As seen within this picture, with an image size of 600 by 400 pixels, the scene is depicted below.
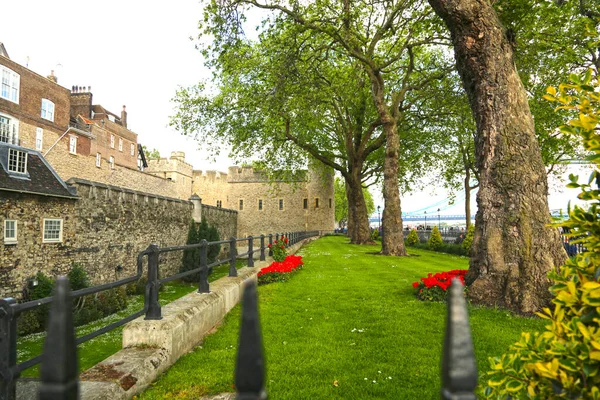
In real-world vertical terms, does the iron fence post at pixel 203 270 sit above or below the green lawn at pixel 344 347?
above

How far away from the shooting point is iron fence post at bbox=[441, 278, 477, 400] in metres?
0.77

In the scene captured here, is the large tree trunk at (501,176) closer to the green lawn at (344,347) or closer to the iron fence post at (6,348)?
the green lawn at (344,347)

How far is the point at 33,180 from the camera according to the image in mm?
17422

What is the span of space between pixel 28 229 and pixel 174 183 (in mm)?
28331

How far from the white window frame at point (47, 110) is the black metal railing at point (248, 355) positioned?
3264 centimetres

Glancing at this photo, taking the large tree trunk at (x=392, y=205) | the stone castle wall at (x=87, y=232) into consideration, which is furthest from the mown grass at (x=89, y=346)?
the large tree trunk at (x=392, y=205)

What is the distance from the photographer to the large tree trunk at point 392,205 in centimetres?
1700

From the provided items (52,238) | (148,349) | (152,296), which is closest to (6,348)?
(148,349)

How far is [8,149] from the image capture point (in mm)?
17297

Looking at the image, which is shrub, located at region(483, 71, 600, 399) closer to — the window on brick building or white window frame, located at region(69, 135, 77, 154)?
the window on brick building

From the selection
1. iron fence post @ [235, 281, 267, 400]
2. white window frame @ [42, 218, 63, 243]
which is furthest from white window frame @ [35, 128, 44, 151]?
iron fence post @ [235, 281, 267, 400]

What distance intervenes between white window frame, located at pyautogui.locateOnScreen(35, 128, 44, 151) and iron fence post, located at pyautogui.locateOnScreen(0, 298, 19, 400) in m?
29.9

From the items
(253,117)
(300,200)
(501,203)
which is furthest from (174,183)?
(501,203)

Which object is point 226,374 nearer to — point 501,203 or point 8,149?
point 501,203
